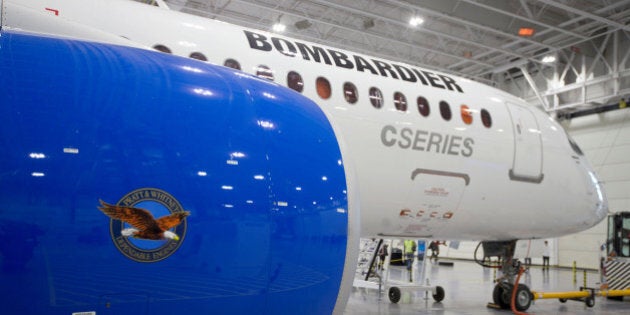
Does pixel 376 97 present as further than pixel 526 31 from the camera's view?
No

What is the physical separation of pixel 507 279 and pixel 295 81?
664cm

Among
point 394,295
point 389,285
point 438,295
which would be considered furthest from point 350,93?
point 438,295

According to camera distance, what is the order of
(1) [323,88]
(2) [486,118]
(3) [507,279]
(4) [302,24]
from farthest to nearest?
(4) [302,24], (3) [507,279], (2) [486,118], (1) [323,88]

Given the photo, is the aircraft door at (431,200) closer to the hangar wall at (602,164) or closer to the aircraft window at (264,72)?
the aircraft window at (264,72)

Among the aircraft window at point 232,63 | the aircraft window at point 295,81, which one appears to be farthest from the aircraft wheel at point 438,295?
the aircraft window at point 232,63

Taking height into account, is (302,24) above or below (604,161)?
above

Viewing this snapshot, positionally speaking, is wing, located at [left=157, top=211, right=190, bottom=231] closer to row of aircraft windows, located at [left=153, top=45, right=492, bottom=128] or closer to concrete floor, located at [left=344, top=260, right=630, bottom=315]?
row of aircraft windows, located at [left=153, top=45, right=492, bottom=128]

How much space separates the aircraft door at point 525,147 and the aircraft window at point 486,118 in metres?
0.56

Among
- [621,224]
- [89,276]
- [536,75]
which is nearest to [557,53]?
[536,75]

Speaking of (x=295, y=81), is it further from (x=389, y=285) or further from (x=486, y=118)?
(x=389, y=285)

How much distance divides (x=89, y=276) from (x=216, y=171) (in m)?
0.69

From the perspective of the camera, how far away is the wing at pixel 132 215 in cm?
214

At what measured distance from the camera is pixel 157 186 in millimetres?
2262

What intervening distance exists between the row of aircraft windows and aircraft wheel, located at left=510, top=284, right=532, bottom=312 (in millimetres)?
4151
